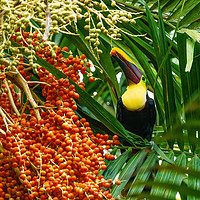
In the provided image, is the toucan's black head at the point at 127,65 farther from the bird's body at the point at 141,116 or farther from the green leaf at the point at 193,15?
the green leaf at the point at 193,15

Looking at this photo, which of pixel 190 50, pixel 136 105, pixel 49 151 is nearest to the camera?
pixel 49 151

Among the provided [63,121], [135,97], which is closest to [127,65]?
[135,97]

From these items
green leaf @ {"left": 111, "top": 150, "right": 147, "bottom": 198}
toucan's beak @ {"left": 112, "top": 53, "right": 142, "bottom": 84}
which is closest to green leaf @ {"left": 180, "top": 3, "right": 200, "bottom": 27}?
toucan's beak @ {"left": 112, "top": 53, "right": 142, "bottom": 84}

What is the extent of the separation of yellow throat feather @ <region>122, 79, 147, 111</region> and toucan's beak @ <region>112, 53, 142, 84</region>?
27 millimetres

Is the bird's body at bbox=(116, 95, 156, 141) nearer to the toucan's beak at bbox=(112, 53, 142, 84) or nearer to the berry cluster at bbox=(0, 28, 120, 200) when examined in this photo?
the toucan's beak at bbox=(112, 53, 142, 84)

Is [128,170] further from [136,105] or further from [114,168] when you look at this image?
[136,105]

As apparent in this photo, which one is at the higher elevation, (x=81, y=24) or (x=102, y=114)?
(x=81, y=24)

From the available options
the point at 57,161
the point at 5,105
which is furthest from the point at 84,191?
the point at 5,105

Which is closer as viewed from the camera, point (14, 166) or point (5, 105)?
point (14, 166)

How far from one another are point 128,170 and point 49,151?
32cm

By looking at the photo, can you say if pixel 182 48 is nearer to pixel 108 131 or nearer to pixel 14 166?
pixel 108 131

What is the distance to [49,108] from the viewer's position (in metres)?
0.84

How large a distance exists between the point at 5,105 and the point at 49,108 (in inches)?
5.8

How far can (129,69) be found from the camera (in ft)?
4.40
